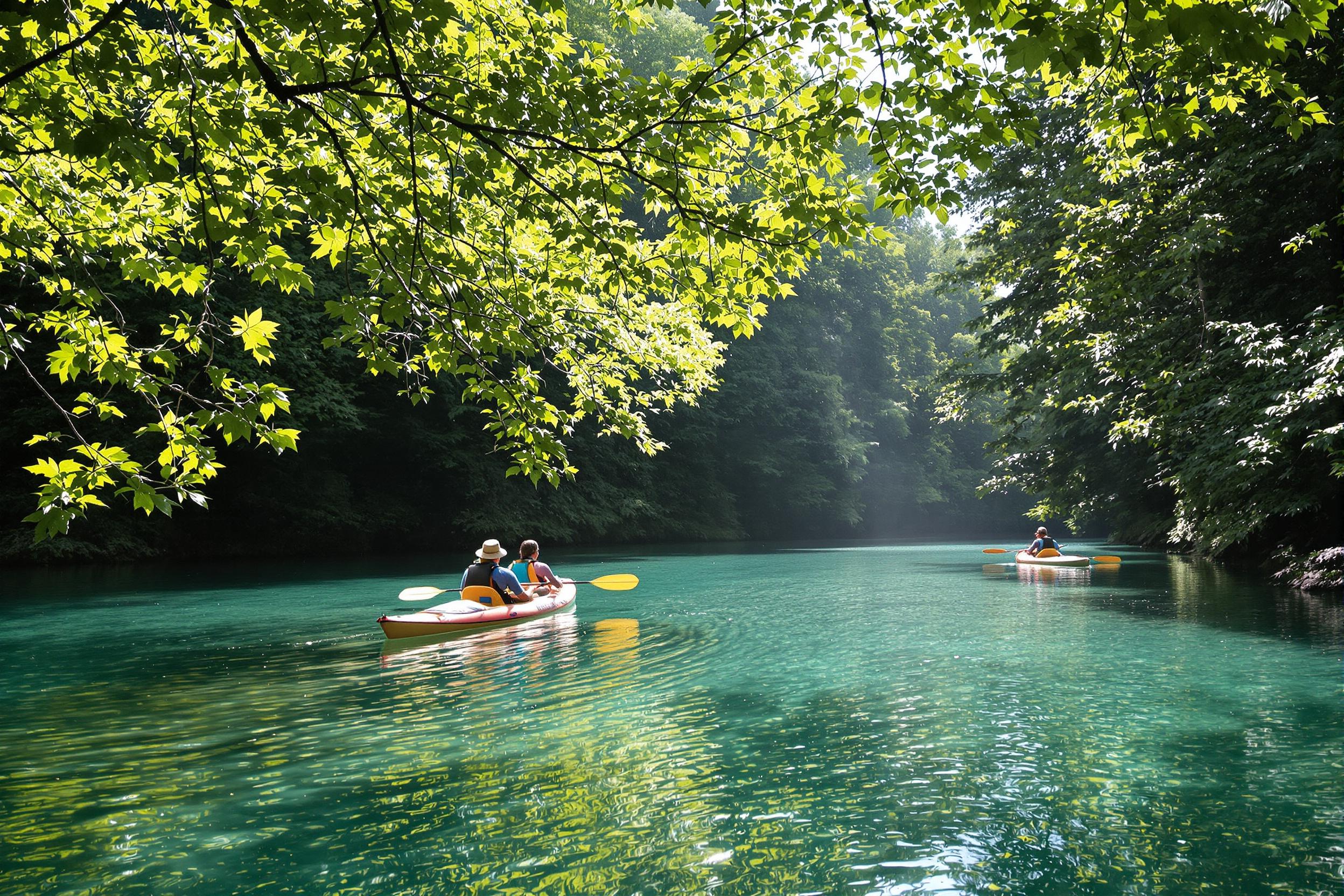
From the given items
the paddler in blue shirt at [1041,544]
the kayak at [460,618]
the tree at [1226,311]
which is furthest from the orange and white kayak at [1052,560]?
the kayak at [460,618]

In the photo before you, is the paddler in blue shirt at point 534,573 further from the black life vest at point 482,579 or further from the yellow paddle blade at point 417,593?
the yellow paddle blade at point 417,593

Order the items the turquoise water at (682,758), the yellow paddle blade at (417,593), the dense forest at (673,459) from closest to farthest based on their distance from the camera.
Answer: the turquoise water at (682,758), the yellow paddle blade at (417,593), the dense forest at (673,459)

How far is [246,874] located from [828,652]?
6.40 meters

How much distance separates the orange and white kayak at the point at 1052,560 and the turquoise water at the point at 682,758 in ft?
27.9

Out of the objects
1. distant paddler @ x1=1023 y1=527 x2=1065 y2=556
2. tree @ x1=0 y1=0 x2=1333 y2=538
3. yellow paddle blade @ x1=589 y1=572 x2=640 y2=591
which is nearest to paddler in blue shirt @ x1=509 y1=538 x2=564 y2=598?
yellow paddle blade @ x1=589 y1=572 x2=640 y2=591

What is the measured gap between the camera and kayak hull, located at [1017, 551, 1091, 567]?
1952cm

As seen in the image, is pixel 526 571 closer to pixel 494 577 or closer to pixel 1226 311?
pixel 494 577

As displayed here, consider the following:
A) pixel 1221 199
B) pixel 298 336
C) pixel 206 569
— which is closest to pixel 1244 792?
pixel 1221 199

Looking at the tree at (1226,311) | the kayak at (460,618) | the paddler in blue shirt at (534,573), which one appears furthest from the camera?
the paddler in blue shirt at (534,573)

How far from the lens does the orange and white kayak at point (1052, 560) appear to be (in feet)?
64.2

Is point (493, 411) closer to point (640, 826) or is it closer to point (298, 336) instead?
point (640, 826)

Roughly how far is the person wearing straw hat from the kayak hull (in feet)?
43.1

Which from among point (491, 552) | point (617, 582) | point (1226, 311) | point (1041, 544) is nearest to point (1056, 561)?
point (1041, 544)

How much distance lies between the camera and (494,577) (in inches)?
444
